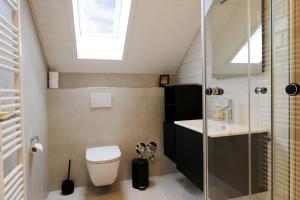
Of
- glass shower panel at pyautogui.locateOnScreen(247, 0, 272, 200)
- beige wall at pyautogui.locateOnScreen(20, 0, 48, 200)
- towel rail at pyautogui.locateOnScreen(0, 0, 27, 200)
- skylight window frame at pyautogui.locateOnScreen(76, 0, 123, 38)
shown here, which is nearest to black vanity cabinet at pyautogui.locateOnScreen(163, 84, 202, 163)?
glass shower panel at pyautogui.locateOnScreen(247, 0, 272, 200)

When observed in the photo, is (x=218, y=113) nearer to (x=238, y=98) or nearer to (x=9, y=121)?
(x=238, y=98)

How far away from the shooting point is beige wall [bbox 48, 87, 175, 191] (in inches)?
97.8

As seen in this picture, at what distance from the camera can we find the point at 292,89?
3.85 ft


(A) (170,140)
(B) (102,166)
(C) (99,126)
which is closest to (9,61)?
(B) (102,166)

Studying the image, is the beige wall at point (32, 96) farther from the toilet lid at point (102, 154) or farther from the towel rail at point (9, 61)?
the toilet lid at point (102, 154)

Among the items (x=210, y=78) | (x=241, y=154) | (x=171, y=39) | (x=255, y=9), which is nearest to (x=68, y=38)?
(x=171, y=39)

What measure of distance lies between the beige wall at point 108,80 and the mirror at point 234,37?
1.15 meters

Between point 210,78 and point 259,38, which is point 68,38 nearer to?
point 210,78

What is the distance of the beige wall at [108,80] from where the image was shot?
263 centimetres

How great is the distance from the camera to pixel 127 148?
2723 mm

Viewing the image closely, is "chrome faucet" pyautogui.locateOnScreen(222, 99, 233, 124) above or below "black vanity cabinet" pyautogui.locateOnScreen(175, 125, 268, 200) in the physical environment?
above

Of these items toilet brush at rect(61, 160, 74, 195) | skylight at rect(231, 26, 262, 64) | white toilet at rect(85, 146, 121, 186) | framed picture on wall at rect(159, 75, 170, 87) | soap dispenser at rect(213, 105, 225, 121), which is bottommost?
toilet brush at rect(61, 160, 74, 195)

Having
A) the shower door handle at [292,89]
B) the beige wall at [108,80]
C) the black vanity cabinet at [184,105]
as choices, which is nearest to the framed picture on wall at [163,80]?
the beige wall at [108,80]

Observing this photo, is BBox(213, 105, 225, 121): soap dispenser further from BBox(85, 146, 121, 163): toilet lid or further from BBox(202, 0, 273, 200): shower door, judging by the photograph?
BBox(85, 146, 121, 163): toilet lid
